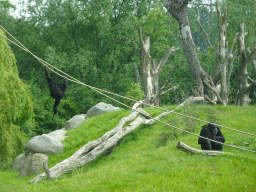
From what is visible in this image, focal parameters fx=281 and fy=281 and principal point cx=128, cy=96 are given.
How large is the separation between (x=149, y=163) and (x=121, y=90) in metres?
18.3

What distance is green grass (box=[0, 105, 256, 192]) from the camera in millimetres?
5988

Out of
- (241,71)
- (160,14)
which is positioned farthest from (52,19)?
(241,71)

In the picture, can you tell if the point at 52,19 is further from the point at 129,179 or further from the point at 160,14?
the point at 129,179

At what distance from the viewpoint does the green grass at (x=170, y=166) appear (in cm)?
599

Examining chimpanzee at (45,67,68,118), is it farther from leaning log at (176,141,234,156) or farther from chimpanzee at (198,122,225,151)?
chimpanzee at (198,122,225,151)

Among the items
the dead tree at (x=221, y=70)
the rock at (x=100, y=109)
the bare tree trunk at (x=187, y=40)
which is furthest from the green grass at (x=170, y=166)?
the rock at (x=100, y=109)

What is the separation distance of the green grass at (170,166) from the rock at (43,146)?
3.33m

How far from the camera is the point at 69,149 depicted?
13.2 metres

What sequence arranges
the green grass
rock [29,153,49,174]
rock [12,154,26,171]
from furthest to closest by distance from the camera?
rock [12,154,26,171], rock [29,153,49,174], the green grass

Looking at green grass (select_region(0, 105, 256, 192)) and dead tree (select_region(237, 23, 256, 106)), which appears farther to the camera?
dead tree (select_region(237, 23, 256, 106))

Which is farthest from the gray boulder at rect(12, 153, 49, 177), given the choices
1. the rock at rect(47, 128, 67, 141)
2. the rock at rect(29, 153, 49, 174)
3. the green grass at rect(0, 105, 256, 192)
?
the green grass at rect(0, 105, 256, 192)

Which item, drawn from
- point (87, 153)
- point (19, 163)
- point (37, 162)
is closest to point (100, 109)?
point (19, 163)

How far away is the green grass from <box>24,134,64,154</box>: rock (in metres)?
3.33

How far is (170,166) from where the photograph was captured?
276 inches
